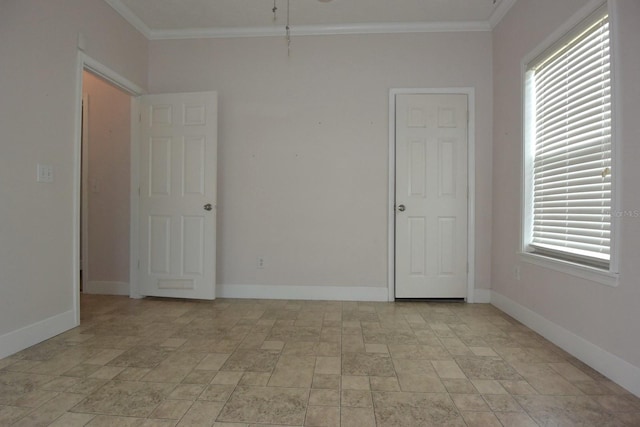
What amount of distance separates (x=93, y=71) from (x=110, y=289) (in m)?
2.25

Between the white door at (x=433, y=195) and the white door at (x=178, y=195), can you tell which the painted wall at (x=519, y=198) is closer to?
the white door at (x=433, y=195)

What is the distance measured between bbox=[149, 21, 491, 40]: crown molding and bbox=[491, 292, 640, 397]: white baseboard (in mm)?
2753

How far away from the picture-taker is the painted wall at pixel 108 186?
3719 mm

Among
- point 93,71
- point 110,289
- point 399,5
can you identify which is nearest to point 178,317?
point 110,289

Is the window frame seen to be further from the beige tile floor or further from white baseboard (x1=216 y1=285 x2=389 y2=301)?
white baseboard (x1=216 y1=285 x2=389 y2=301)

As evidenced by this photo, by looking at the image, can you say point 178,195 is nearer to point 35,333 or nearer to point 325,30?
point 35,333

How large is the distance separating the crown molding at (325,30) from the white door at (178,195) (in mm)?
725

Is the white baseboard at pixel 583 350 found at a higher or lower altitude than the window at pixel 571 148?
lower

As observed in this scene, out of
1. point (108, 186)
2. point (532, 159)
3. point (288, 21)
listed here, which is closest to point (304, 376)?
point (532, 159)

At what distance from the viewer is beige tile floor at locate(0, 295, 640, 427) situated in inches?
60.8

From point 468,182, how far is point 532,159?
0.70 meters

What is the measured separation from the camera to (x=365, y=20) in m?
3.45

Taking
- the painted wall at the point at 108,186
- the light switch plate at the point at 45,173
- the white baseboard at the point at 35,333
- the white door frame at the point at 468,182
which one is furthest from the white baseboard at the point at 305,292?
the light switch plate at the point at 45,173

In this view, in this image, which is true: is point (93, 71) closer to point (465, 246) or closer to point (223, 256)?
point (223, 256)
